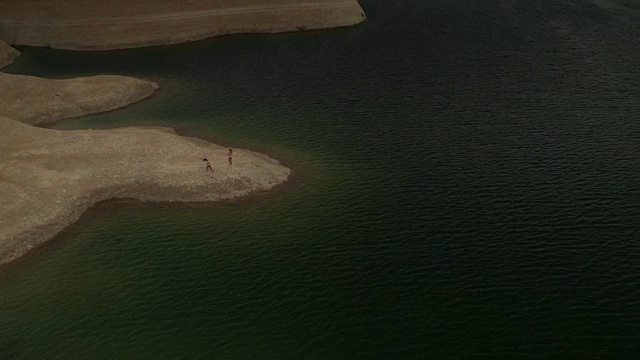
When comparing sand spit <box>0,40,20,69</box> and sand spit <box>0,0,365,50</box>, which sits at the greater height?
sand spit <box>0,0,365,50</box>

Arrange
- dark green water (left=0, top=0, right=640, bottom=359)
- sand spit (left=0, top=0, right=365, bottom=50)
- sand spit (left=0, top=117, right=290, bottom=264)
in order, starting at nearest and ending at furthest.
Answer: dark green water (left=0, top=0, right=640, bottom=359) < sand spit (left=0, top=117, right=290, bottom=264) < sand spit (left=0, top=0, right=365, bottom=50)

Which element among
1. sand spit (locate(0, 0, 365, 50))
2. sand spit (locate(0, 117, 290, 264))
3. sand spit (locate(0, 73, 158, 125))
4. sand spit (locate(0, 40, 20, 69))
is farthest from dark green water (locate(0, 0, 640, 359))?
sand spit (locate(0, 40, 20, 69))

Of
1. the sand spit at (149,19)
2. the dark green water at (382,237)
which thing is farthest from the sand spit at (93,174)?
the sand spit at (149,19)

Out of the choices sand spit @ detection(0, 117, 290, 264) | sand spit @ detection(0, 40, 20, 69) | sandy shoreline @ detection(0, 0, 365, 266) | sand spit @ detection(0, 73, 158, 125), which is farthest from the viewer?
sand spit @ detection(0, 40, 20, 69)

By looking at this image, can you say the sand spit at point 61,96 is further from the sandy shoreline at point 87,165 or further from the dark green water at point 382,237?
the dark green water at point 382,237

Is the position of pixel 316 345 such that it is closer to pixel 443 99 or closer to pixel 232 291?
pixel 232 291

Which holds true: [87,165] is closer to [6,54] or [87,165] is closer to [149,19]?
[149,19]

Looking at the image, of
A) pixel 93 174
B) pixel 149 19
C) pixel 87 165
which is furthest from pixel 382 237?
pixel 149 19

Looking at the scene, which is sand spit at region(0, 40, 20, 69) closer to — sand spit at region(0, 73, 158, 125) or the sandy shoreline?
sand spit at region(0, 73, 158, 125)

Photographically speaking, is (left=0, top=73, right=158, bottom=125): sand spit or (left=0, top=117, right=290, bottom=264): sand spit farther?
(left=0, top=73, right=158, bottom=125): sand spit
